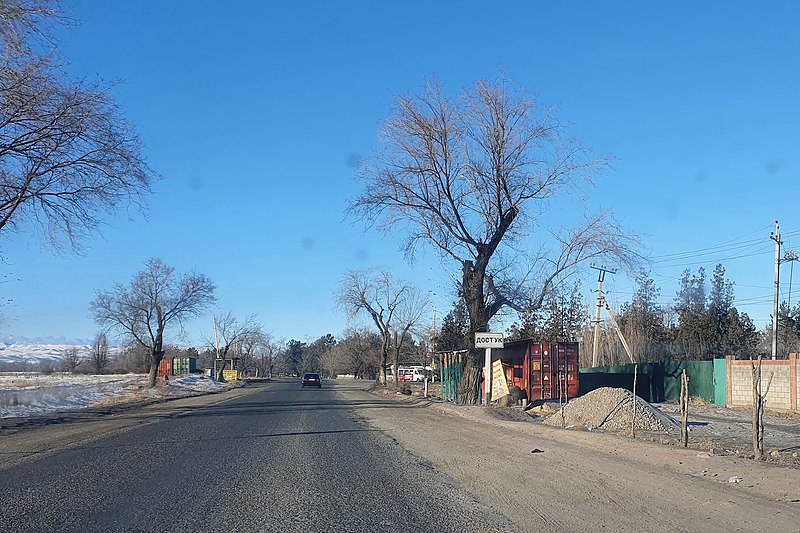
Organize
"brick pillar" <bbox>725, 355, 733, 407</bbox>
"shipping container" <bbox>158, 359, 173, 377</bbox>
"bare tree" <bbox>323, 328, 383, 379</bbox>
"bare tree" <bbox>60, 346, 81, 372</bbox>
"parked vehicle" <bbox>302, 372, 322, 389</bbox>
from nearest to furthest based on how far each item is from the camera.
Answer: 1. "brick pillar" <bbox>725, 355, 733, 407</bbox>
2. "parked vehicle" <bbox>302, 372, 322, 389</bbox>
3. "shipping container" <bbox>158, 359, 173, 377</bbox>
4. "bare tree" <bbox>323, 328, 383, 379</bbox>
5. "bare tree" <bbox>60, 346, 81, 372</bbox>

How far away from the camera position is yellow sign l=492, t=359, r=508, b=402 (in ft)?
96.3

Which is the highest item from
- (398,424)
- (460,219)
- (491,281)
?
(460,219)

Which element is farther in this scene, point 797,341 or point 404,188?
point 797,341

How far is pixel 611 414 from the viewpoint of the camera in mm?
19734

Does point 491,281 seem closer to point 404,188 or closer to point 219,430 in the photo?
point 404,188

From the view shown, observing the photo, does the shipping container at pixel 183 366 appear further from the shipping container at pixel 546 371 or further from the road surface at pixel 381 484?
the road surface at pixel 381 484

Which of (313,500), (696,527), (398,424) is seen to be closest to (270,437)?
(398,424)

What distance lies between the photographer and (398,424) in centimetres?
2275

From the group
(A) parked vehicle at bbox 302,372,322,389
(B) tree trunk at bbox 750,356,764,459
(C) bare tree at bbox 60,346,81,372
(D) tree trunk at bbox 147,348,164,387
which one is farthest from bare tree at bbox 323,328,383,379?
(B) tree trunk at bbox 750,356,764,459

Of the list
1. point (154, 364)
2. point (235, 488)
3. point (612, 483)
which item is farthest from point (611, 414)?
point (154, 364)

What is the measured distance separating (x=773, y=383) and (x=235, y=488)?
26.0 m

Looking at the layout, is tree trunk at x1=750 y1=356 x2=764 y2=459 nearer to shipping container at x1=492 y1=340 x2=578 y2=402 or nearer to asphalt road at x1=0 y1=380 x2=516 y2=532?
asphalt road at x1=0 y1=380 x2=516 y2=532

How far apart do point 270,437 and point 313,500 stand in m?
8.58

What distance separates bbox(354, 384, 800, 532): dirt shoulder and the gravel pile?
6.81ft
